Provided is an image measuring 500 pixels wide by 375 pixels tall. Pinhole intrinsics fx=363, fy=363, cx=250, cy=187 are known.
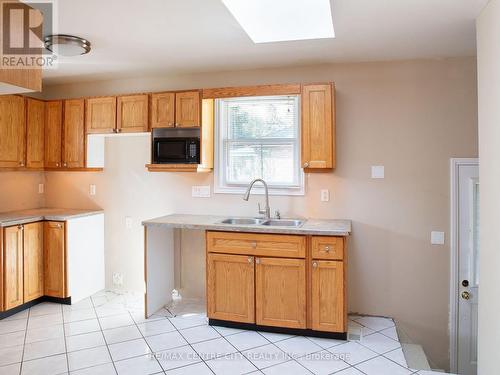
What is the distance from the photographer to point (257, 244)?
9.99 feet

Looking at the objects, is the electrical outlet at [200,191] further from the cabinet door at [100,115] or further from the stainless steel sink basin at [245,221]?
the cabinet door at [100,115]

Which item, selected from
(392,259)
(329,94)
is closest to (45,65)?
(329,94)

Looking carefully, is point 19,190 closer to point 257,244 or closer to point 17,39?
point 257,244

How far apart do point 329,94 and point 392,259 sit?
1.63 m

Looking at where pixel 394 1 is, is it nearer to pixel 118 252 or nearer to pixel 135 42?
pixel 135 42

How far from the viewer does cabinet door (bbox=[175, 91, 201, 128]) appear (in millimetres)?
3596

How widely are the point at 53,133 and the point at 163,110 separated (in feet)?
4.68

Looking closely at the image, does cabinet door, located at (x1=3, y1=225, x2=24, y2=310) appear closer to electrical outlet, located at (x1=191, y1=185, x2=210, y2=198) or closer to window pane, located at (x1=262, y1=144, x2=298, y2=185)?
electrical outlet, located at (x1=191, y1=185, x2=210, y2=198)

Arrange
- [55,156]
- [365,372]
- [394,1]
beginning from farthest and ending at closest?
[55,156] → [365,372] → [394,1]

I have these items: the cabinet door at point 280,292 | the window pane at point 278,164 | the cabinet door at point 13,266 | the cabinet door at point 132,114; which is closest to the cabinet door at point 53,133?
the cabinet door at point 132,114

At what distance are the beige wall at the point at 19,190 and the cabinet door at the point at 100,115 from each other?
101cm

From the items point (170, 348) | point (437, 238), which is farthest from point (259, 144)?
point (170, 348)

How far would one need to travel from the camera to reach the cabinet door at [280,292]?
2965 mm

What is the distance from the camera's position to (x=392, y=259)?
3.39m
